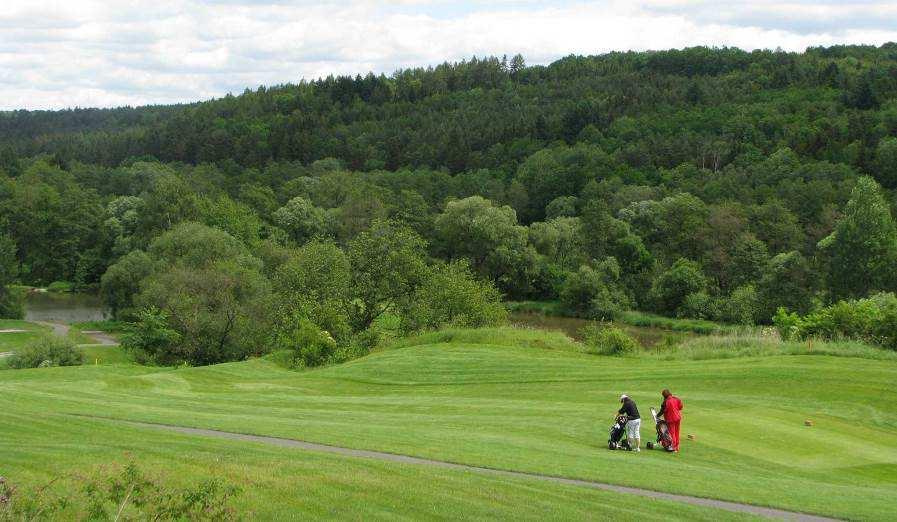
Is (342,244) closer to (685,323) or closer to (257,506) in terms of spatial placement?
→ (685,323)

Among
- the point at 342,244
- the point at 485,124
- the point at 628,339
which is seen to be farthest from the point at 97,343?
the point at 485,124

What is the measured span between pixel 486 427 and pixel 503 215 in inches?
2944

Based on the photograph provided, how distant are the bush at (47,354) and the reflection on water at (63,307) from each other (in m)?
43.6

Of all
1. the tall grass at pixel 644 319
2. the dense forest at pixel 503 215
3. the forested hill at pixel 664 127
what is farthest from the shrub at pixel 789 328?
the forested hill at pixel 664 127

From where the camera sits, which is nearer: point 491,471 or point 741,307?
point 491,471

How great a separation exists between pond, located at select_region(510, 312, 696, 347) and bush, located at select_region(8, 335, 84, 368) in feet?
131

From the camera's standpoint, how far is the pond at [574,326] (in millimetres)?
80375

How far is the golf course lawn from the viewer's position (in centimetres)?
1750

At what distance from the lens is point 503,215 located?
10150 centimetres

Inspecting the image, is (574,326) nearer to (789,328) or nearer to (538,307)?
(538,307)

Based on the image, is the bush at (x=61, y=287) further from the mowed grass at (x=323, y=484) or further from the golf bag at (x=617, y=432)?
the golf bag at (x=617, y=432)

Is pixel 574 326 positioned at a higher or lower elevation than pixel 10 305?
lower

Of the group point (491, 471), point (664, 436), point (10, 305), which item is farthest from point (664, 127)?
point (491, 471)

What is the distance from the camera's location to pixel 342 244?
11294 centimetres
